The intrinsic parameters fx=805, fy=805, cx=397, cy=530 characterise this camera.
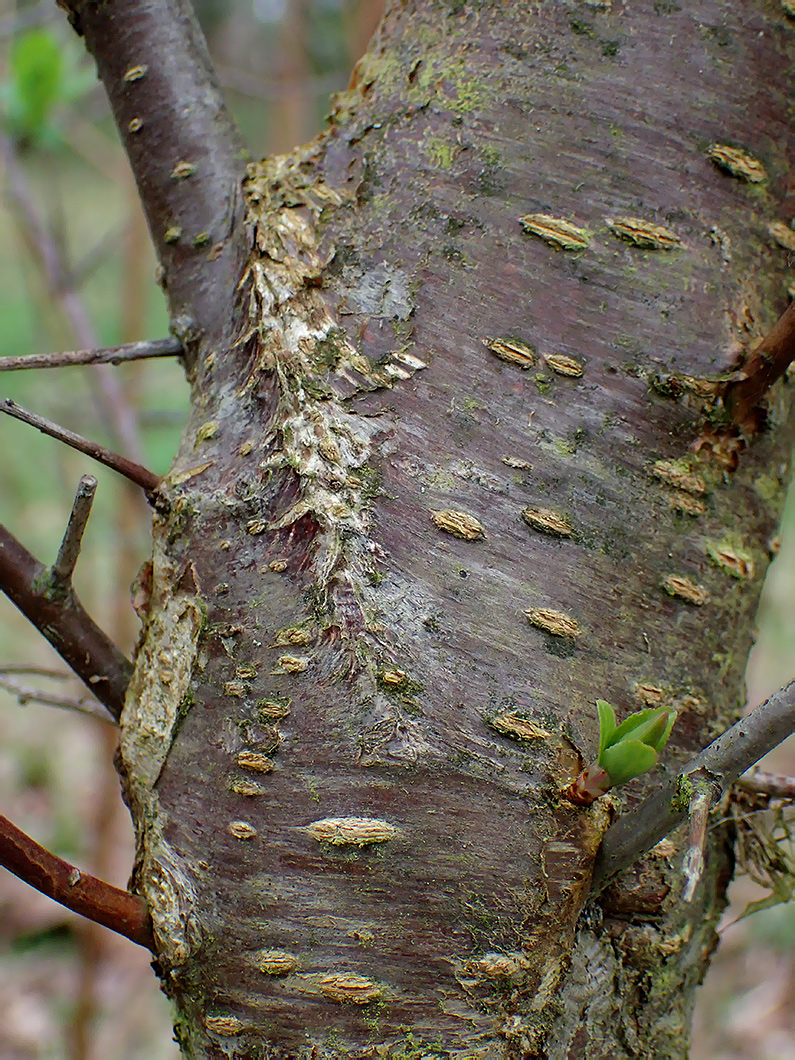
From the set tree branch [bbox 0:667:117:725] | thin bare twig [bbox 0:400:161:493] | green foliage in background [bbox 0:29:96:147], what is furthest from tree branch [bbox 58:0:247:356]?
green foliage in background [bbox 0:29:96:147]

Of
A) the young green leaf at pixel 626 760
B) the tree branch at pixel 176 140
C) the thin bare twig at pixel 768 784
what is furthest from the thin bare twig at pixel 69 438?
the thin bare twig at pixel 768 784

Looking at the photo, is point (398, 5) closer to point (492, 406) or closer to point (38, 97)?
point (492, 406)

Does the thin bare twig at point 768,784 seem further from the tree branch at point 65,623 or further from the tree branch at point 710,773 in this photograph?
the tree branch at point 65,623

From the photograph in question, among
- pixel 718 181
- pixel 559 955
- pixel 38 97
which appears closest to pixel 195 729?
pixel 559 955

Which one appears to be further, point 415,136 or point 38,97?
point 38,97

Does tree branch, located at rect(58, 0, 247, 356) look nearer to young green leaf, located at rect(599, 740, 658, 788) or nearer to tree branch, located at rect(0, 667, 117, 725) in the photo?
tree branch, located at rect(0, 667, 117, 725)

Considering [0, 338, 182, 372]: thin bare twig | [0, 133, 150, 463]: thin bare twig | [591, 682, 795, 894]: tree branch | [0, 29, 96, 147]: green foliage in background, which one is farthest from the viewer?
[0, 133, 150, 463]: thin bare twig
